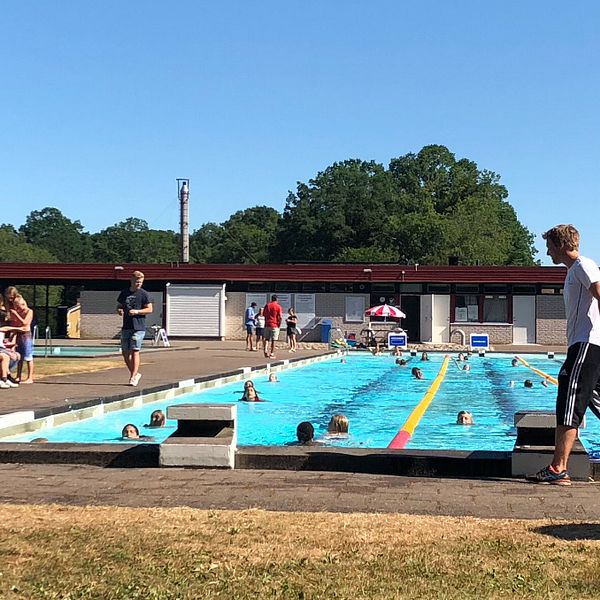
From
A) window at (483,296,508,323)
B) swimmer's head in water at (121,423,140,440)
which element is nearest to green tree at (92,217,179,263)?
window at (483,296,508,323)

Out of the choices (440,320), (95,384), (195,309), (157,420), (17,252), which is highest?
(17,252)

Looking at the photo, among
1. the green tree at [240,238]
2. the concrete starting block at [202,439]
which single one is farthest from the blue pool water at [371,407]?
the green tree at [240,238]

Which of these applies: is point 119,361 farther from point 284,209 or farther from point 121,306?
point 284,209

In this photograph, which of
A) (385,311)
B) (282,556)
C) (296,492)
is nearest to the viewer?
(282,556)

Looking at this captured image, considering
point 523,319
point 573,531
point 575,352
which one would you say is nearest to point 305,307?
point 523,319

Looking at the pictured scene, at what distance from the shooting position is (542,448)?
6.29m

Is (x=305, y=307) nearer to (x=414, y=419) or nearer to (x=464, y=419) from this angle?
(x=414, y=419)

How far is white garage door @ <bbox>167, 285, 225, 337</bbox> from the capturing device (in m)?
41.5

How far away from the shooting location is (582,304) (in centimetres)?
588

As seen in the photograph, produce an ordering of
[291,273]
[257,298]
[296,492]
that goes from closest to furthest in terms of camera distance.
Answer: [296,492], [291,273], [257,298]

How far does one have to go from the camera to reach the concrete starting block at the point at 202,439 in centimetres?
650

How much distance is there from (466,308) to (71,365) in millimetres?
26260

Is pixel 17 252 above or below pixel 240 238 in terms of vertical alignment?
below

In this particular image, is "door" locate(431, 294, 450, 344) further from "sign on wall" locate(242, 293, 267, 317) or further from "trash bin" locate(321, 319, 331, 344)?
"sign on wall" locate(242, 293, 267, 317)
